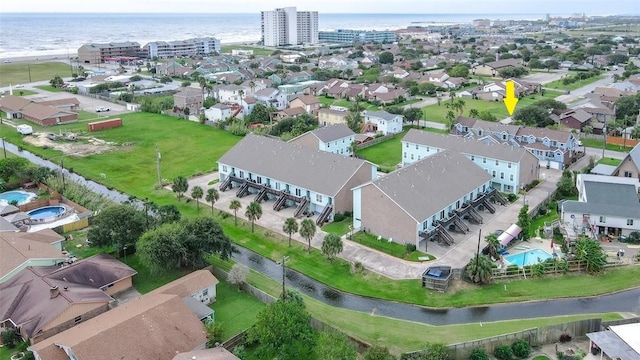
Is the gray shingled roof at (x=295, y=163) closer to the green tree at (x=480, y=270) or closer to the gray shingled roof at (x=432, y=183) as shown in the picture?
the gray shingled roof at (x=432, y=183)

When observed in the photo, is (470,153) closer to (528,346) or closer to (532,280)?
(532,280)

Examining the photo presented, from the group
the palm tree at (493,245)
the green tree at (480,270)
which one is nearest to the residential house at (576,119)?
the palm tree at (493,245)

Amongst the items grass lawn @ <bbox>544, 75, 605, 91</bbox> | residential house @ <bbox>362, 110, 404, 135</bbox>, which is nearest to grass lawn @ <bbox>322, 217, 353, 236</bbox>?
residential house @ <bbox>362, 110, 404, 135</bbox>

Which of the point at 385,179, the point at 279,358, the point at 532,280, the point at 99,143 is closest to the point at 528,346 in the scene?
the point at 532,280

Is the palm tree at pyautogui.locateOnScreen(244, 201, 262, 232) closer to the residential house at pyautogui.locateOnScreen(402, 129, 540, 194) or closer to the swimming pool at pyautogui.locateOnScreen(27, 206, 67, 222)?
the swimming pool at pyautogui.locateOnScreen(27, 206, 67, 222)

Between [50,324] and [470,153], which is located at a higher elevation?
[470,153]

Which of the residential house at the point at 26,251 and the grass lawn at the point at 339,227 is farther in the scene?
the grass lawn at the point at 339,227

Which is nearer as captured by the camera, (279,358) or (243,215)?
(279,358)
